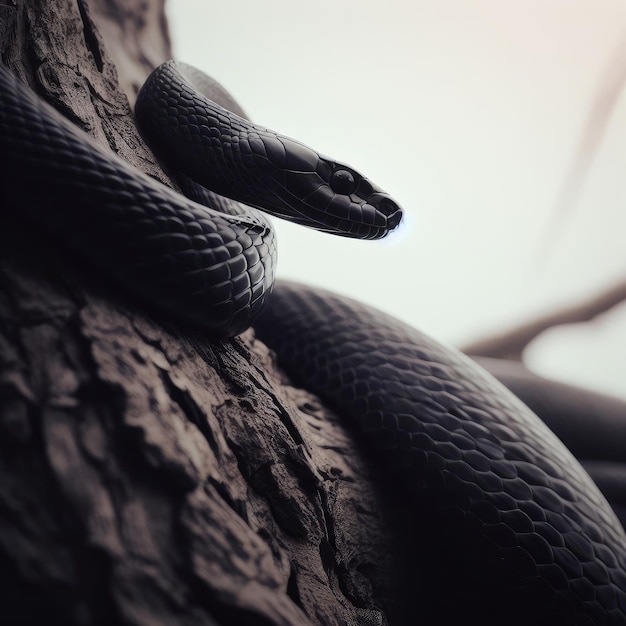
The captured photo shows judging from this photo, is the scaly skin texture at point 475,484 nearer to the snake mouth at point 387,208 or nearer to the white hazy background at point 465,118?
the snake mouth at point 387,208

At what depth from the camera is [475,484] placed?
112 centimetres

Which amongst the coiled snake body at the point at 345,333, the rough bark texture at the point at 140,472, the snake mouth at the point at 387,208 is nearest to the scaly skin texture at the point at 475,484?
the coiled snake body at the point at 345,333

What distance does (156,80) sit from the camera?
137cm

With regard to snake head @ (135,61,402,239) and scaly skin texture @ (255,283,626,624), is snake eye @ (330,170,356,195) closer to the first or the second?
snake head @ (135,61,402,239)

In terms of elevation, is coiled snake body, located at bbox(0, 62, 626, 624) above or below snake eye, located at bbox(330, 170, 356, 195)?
below

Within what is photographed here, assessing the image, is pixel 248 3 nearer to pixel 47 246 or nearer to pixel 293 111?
pixel 293 111

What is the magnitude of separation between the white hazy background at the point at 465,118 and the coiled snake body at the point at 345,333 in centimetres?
140

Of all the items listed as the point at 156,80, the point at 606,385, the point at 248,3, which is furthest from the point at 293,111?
the point at 606,385

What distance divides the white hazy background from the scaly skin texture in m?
1.39

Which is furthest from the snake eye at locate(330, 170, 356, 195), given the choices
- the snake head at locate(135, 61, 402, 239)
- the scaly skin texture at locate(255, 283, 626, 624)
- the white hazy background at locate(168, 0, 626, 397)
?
the white hazy background at locate(168, 0, 626, 397)

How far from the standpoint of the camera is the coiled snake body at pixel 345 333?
79 centimetres

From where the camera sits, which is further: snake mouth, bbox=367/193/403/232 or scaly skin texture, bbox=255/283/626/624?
snake mouth, bbox=367/193/403/232

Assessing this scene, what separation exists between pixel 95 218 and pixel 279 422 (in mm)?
533

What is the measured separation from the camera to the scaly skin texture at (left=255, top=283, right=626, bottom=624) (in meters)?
1.06
